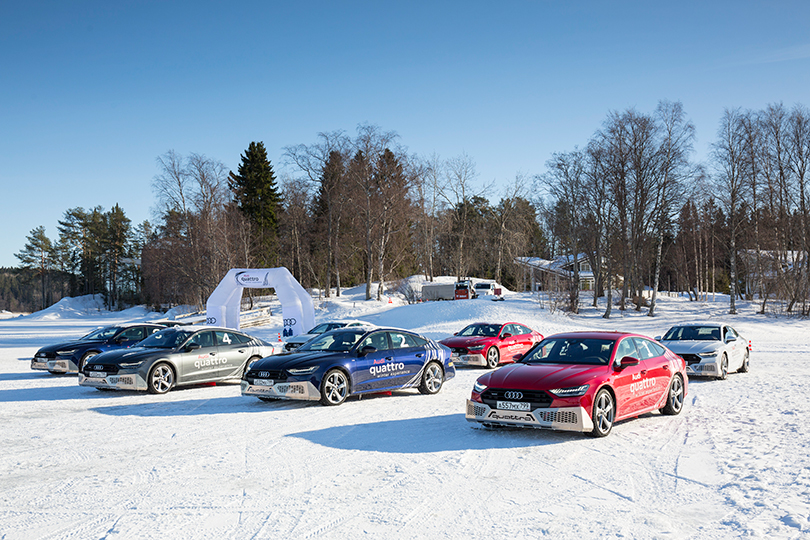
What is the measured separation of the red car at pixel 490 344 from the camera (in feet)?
63.9

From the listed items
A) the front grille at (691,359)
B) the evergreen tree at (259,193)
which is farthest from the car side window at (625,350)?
the evergreen tree at (259,193)

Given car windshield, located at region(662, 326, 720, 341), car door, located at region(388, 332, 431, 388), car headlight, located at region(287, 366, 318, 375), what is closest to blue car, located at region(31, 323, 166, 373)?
car headlight, located at region(287, 366, 318, 375)

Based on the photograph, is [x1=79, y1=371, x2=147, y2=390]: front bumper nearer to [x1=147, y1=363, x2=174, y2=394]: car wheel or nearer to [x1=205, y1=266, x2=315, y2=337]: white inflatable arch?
[x1=147, y1=363, x2=174, y2=394]: car wheel

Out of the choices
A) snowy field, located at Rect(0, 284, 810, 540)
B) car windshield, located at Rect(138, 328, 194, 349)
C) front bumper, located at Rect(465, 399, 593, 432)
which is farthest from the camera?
car windshield, located at Rect(138, 328, 194, 349)

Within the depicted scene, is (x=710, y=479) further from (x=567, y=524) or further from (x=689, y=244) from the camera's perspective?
(x=689, y=244)

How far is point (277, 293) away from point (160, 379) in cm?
1440

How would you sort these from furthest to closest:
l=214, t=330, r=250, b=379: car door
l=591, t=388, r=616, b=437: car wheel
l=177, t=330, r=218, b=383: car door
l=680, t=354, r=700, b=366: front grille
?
l=680, t=354, r=700, b=366: front grille, l=214, t=330, r=250, b=379: car door, l=177, t=330, r=218, b=383: car door, l=591, t=388, r=616, b=437: car wheel

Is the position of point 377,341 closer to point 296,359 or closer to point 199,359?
point 296,359

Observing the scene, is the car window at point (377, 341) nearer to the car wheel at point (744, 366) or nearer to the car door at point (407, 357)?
the car door at point (407, 357)

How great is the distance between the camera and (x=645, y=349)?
10.1 meters

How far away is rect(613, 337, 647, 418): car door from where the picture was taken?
9.03m

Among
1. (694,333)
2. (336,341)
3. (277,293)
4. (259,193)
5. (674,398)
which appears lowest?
(674,398)

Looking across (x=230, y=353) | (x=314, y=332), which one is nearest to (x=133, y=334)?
(x=230, y=353)

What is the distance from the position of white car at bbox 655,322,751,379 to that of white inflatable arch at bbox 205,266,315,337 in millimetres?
15178
